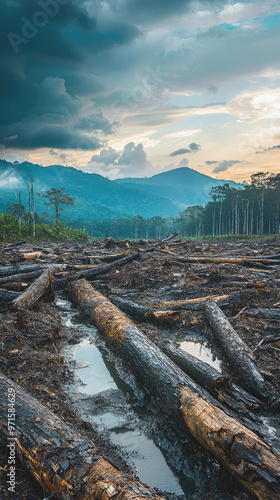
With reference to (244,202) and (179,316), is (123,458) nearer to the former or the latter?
(179,316)

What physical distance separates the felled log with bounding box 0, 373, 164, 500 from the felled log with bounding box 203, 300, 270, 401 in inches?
77.0

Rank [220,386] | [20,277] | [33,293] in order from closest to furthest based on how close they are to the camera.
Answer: [220,386] → [33,293] → [20,277]

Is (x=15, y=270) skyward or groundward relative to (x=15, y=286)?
skyward

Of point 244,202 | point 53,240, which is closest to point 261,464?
point 53,240

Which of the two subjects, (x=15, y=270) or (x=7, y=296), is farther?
(x=15, y=270)

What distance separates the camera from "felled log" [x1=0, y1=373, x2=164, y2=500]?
177 cm

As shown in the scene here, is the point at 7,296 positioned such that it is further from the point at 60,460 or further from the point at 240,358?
the point at 240,358

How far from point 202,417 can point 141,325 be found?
3327mm

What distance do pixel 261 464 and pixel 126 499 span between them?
0.99 metres

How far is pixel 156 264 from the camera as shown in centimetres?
1101

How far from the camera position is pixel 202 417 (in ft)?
7.98

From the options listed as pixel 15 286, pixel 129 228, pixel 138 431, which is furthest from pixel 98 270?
pixel 129 228

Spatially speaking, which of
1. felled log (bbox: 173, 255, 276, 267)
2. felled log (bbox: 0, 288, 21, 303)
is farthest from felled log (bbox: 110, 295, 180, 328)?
felled log (bbox: 173, 255, 276, 267)

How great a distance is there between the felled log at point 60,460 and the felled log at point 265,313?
443 cm
